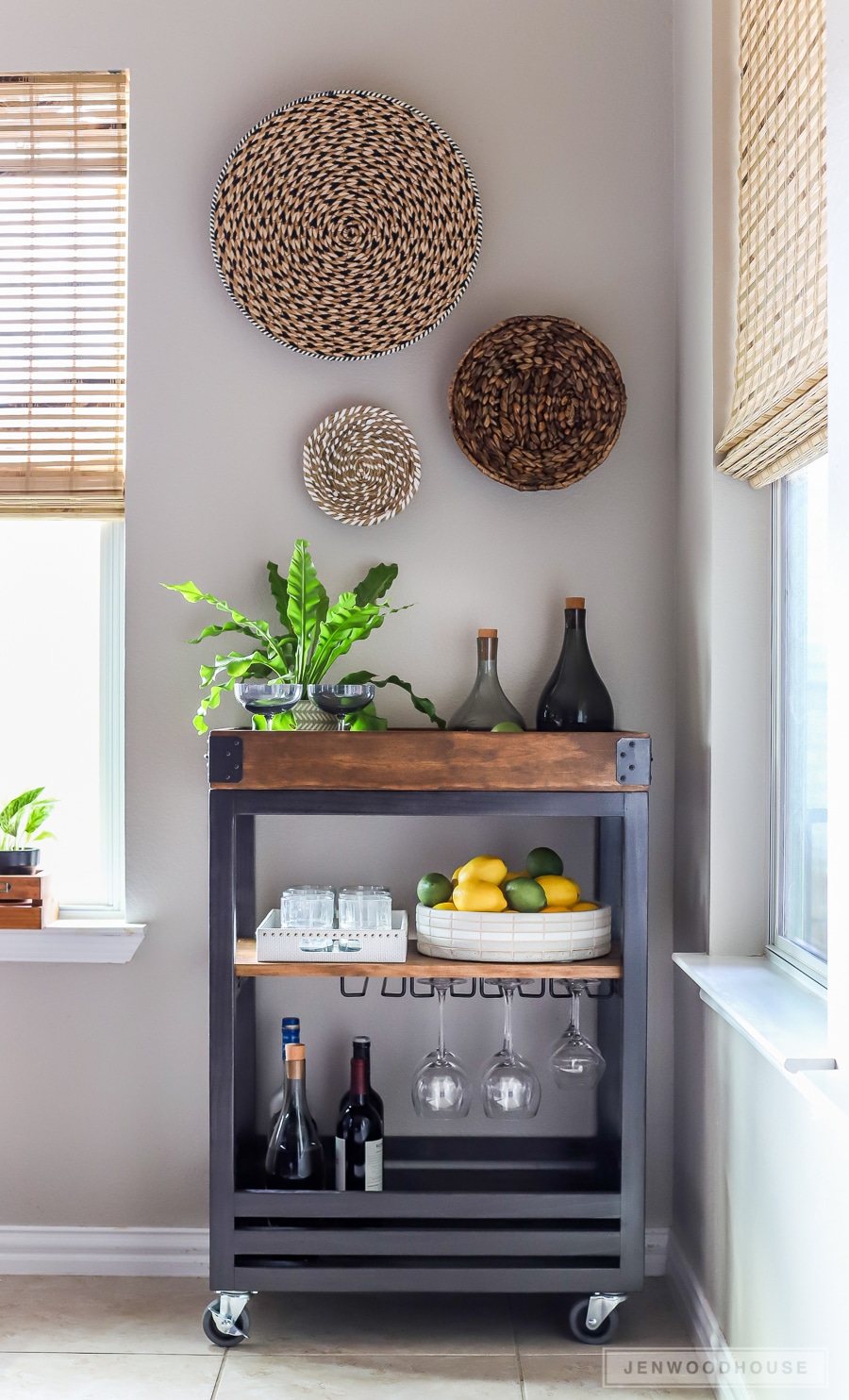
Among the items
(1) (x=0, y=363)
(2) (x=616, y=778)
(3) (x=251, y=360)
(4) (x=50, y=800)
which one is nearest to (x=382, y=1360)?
(2) (x=616, y=778)

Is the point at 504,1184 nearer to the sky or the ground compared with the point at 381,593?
nearer to the ground

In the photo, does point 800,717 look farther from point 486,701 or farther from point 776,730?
point 486,701

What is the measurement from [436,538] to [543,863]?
672 mm

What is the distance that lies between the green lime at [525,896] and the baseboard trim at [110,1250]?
0.79m

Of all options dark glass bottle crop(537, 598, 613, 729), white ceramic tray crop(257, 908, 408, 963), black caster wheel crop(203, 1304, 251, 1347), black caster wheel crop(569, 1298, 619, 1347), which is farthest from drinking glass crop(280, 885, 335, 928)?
black caster wheel crop(569, 1298, 619, 1347)

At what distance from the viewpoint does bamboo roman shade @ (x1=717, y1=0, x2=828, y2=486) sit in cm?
141

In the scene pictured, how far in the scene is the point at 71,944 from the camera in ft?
6.93

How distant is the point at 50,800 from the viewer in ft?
7.14

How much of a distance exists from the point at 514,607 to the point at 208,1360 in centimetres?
142

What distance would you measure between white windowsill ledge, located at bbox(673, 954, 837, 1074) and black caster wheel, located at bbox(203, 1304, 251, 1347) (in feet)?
3.10

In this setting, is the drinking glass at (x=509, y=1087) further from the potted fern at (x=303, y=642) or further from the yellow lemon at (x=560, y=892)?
the potted fern at (x=303, y=642)

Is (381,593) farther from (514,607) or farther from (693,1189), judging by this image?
(693,1189)

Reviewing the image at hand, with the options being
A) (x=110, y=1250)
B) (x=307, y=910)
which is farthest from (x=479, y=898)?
(x=110, y=1250)

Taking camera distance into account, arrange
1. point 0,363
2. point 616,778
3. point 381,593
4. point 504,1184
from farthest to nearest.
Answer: point 0,363, point 381,593, point 504,1184, point 616,778
